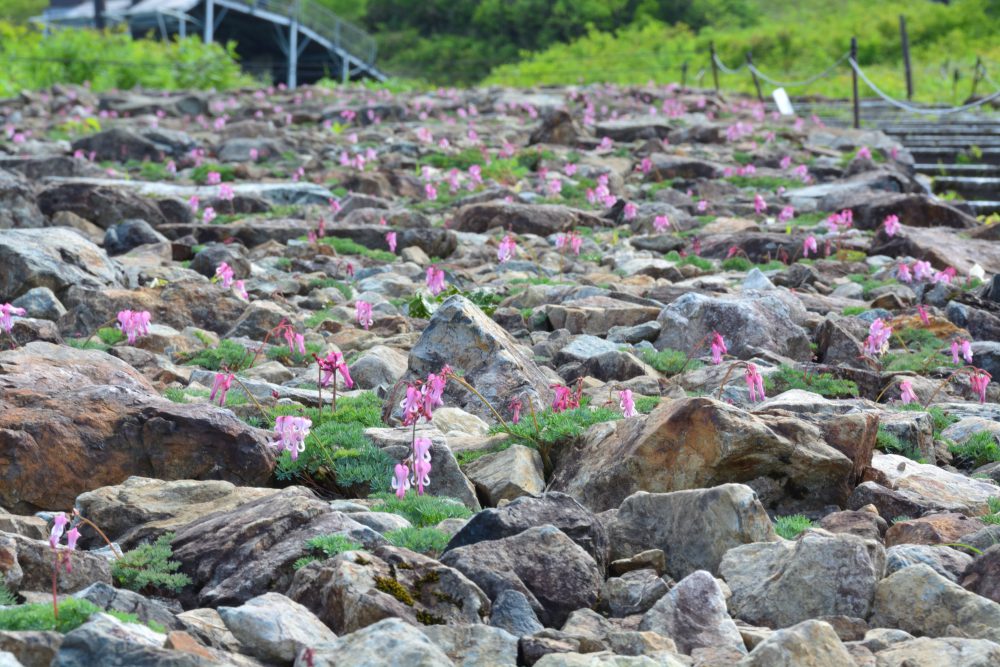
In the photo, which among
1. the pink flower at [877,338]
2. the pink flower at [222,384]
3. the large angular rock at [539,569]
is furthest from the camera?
the pink flower at [877,338]

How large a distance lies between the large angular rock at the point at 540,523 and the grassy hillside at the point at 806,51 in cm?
→ 2574

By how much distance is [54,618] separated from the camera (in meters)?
3.22

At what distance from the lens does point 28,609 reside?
330cm

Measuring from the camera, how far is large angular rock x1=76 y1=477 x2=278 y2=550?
432 centimetres

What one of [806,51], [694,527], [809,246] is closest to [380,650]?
[694,527]

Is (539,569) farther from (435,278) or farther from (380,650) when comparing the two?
(435,278)

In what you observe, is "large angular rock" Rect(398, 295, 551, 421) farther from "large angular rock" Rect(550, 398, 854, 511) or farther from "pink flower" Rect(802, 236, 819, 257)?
"pink flower" Rect(802, 236, 819, 257)

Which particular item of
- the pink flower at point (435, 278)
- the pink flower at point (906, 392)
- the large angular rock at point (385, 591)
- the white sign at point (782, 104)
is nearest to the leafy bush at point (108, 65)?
the white sign at point (782, 104)

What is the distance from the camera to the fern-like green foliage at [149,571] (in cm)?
387

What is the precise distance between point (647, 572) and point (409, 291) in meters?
5.86

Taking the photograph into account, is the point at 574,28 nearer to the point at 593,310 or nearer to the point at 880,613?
the point at 593,310

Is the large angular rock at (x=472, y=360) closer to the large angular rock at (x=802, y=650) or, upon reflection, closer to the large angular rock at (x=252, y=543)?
the large angular rock at (x=252, y=543)

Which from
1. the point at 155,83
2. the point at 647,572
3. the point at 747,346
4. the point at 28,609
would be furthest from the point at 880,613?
the point at 155,83

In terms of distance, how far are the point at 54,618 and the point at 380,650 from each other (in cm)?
87
